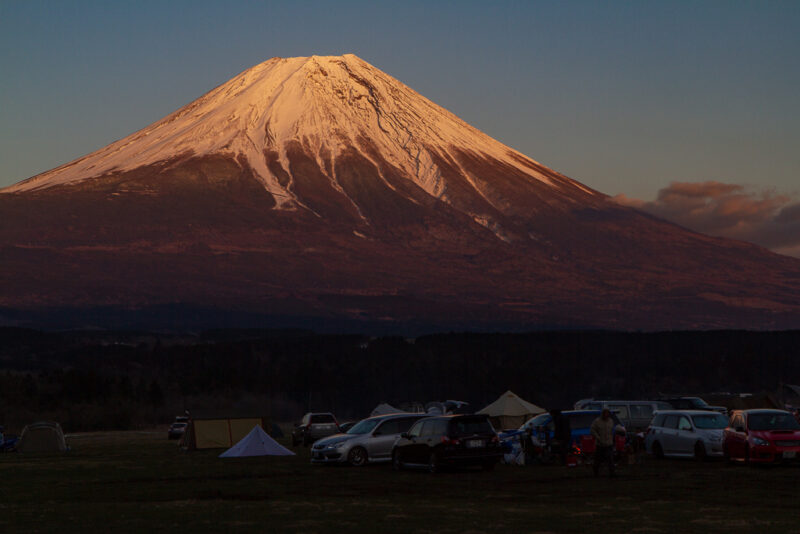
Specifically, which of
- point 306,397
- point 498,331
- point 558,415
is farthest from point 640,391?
point 558,415

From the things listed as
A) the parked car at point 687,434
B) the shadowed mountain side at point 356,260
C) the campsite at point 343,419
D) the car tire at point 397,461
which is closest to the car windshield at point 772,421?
the campsite at point 343,419

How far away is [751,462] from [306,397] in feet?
274

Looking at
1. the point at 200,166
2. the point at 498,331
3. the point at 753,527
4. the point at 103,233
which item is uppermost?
the point at 200,166

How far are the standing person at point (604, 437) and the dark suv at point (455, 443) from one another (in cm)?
317

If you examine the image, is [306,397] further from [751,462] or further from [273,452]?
[751,462]

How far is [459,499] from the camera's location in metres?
22.1

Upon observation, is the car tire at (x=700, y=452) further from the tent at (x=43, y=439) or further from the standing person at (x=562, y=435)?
the tent at (x=43, y=439)

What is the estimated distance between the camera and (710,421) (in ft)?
105

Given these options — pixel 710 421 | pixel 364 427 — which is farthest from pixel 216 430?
pixel 710 421

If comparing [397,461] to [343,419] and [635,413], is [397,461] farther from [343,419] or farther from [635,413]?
[343,419]

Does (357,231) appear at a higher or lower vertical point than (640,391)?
higher

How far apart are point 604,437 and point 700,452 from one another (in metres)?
6.28

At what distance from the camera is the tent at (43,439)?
49844 millimetres

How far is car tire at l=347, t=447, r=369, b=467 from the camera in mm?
32719
